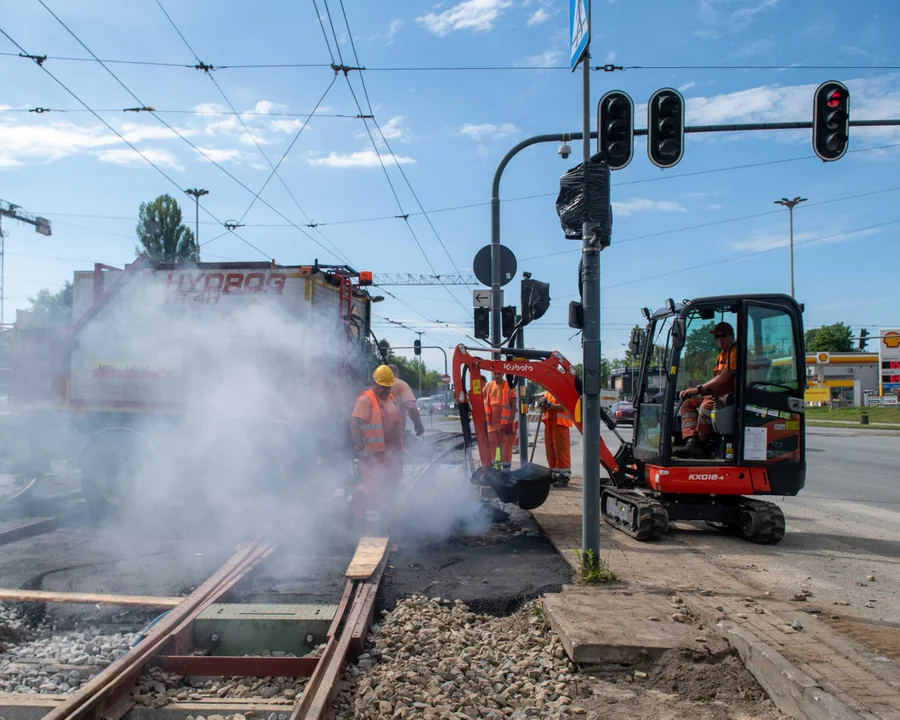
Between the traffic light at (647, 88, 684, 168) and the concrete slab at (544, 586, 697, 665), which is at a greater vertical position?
the traffic light at (647, 88, 684, 168)

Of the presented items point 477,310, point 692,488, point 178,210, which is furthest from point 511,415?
point 178,210

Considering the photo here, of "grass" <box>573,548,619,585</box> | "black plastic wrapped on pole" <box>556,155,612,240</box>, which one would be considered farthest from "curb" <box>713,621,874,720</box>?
"black plastic wrapped on pole" <box>556,155,612,240</box>

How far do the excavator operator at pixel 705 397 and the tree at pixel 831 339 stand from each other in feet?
338

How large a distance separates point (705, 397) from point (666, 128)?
13.6 feet

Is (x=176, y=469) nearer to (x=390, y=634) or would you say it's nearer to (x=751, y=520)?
(x=390, y=634)

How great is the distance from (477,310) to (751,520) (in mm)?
5300

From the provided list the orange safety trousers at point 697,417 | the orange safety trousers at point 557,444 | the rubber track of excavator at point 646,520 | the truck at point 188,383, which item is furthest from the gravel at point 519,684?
the orange safety trousers at point 557,444

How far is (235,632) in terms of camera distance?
4.82 meters

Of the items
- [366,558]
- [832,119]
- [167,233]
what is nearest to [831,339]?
[167,233]

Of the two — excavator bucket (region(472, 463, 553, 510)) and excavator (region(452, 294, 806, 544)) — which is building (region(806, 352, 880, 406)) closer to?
excavator (region(452, 294, 806, 544))

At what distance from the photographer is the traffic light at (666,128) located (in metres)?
9.94

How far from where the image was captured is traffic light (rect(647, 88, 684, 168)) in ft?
32.6

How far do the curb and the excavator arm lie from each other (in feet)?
13.8

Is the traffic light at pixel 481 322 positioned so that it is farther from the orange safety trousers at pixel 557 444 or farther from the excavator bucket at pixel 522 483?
the excavator bucket at pixel 522 483
